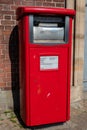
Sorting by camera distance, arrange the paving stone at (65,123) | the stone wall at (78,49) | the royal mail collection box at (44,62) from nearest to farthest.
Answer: the royal mail collection box at (44,62) → the paving stone at (65,123) → the stone wall at (78,49)

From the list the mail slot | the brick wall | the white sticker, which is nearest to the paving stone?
the brick wall

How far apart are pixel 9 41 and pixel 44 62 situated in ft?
3.56

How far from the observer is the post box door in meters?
3.37

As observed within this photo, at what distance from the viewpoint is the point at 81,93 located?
4.80 m

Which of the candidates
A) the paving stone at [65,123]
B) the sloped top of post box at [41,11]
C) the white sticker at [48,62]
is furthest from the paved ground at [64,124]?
the sloped top of post box at [41,11]

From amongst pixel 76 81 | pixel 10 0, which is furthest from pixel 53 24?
pixel 76 81

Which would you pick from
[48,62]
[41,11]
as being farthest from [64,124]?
[41,11]

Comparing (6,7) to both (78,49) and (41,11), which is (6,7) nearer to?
(41,11)

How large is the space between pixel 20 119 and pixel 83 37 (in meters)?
1.91

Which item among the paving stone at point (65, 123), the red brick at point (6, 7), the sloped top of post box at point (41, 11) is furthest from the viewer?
the red brick at point (6, 7)

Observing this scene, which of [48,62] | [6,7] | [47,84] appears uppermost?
[6,7]

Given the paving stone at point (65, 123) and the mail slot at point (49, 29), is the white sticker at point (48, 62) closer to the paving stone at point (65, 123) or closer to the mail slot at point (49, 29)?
the mail slot at point (49, 29)

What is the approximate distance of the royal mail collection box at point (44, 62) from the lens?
130 inches

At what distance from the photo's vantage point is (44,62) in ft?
11.1
